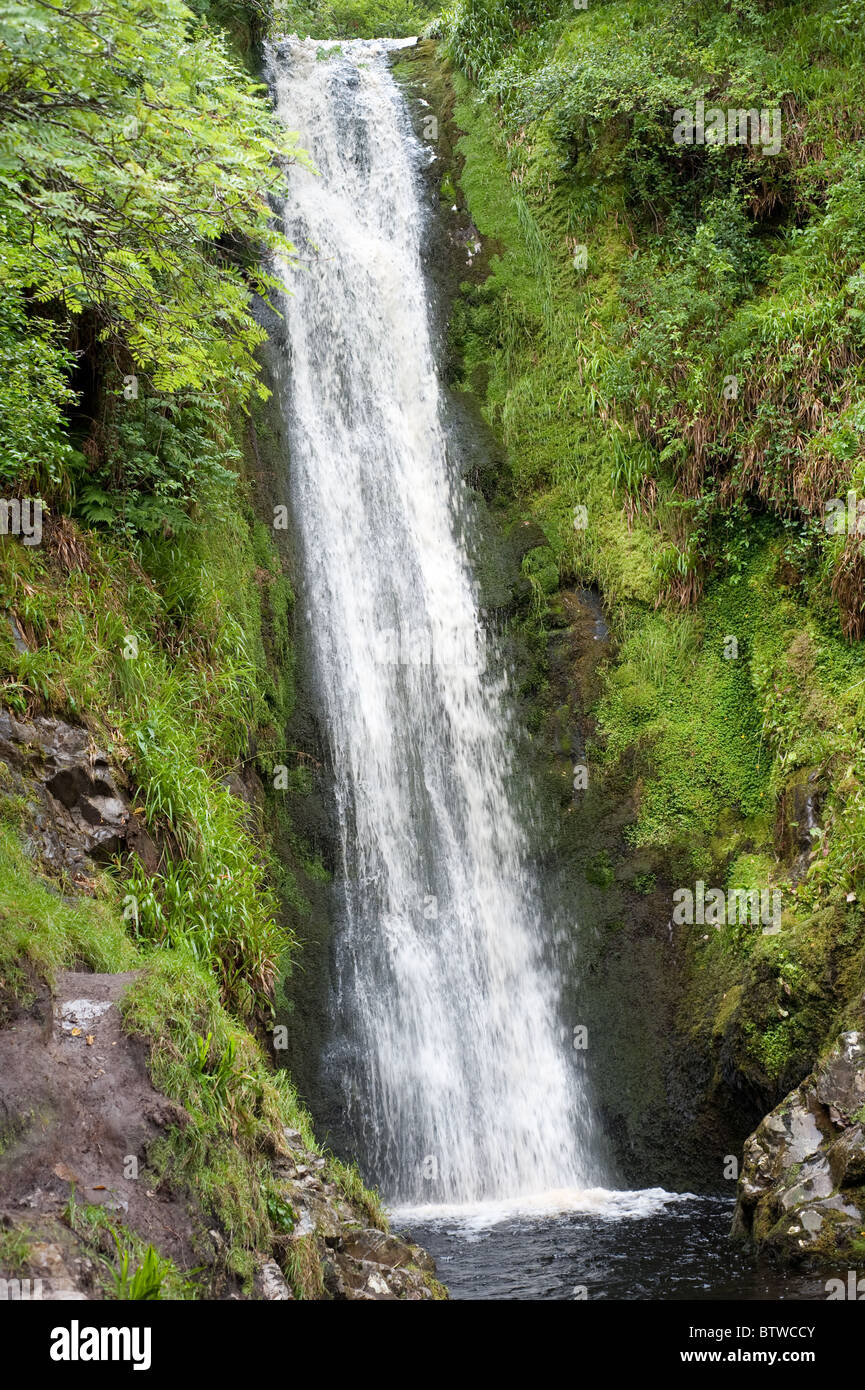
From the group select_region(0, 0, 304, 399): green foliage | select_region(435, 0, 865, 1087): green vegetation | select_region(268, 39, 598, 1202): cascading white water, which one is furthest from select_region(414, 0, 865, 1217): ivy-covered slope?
select_region(0, 0, 304, 399): green foliage

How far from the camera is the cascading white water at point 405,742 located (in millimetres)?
8703

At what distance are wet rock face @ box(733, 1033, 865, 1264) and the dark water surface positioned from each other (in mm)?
219

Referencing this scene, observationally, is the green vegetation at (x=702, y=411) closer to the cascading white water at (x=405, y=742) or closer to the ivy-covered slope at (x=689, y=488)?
the ivy-covered slope at (x=689, y=488)

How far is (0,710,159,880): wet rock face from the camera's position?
6.61m

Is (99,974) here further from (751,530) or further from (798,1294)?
(751,530)

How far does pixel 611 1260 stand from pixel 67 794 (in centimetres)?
479

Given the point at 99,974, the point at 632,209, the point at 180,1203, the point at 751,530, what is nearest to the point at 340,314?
the point at 632,209

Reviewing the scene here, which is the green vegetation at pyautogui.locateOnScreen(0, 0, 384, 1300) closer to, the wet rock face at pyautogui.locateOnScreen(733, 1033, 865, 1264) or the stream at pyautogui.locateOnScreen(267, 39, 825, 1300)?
the stream at pyautogui.locateOnScreen(267, 39, 825, 1300)

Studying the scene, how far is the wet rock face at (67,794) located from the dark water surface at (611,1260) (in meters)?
3.50

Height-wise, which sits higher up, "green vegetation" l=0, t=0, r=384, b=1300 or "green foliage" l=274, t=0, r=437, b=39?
"green foliage" l=274, t=0, r=437, b=39

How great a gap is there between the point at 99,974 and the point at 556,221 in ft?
39.0

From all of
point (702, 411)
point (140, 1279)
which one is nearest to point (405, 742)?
point (702, 411)

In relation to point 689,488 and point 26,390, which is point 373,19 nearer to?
point 689,488

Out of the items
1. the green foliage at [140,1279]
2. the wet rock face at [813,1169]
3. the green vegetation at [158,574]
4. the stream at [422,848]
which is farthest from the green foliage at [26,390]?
the wet rock face at [813,1169]
